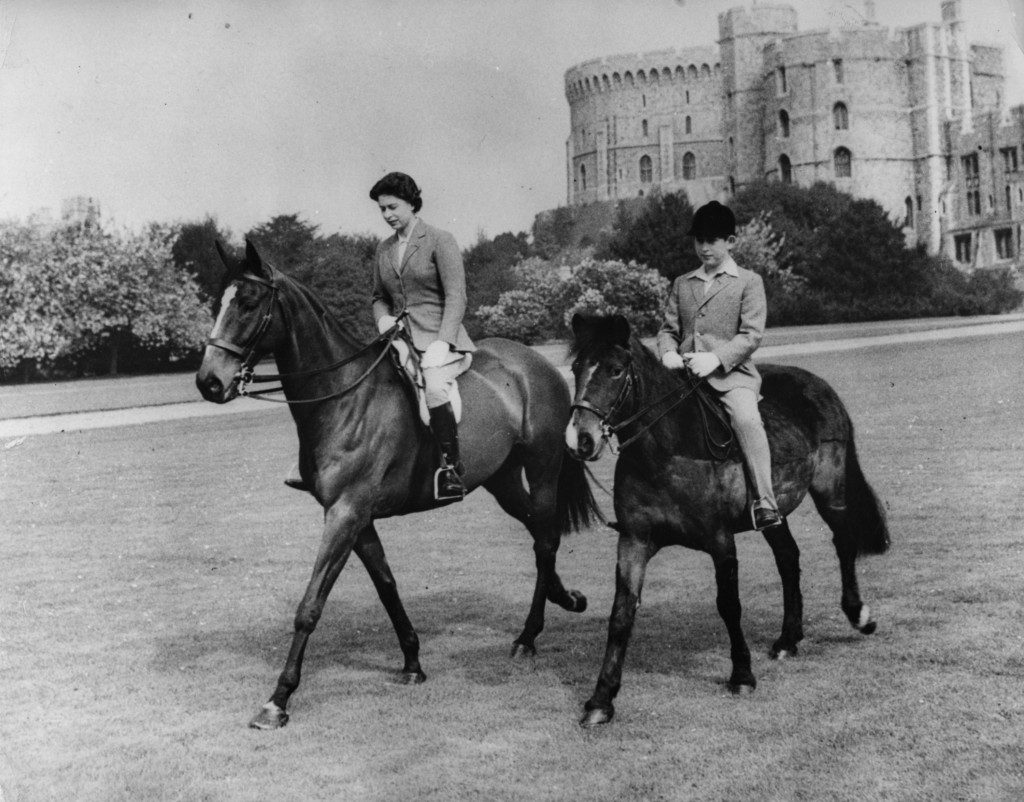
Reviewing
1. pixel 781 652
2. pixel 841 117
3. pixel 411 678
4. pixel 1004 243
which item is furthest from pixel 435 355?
pixel 841 117

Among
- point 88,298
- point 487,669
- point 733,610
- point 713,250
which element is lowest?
point 487,669

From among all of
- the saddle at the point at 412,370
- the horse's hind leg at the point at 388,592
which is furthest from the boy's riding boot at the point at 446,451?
the horse's hind leg at the point at 388,592

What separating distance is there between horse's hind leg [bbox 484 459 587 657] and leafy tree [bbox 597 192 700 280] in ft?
150

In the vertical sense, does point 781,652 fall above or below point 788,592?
below

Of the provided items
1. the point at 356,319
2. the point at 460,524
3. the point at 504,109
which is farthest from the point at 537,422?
Result: the point at 356,319

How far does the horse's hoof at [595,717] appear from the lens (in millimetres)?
6250

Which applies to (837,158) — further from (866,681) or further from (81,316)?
(866,681)

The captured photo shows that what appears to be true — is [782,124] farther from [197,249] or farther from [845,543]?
[845,543]

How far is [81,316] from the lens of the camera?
4419cm

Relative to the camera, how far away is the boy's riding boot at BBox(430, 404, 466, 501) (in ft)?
24.3

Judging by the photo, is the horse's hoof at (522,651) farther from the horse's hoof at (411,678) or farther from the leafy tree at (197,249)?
the leafy tree at (197,249)

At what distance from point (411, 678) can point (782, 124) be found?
9966 centimetres

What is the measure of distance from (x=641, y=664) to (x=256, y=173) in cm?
1114

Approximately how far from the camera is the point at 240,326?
6.73 m
